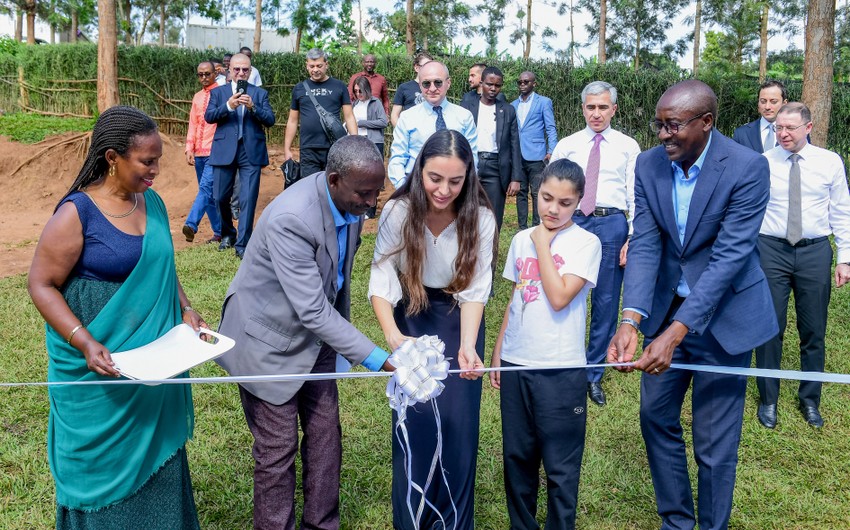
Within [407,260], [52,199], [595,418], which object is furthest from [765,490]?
[52,199]

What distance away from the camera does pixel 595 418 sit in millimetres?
5137

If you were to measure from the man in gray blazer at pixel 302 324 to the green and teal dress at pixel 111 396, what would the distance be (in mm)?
356

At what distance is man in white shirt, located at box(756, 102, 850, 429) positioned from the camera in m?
5.11

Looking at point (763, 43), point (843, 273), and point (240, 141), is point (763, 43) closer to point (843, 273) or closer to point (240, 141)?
point (240, 141)

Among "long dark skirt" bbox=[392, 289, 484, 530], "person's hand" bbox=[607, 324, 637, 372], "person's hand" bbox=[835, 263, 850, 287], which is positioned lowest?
"long dark skirt" bbox=[392, 289, 484, 530]

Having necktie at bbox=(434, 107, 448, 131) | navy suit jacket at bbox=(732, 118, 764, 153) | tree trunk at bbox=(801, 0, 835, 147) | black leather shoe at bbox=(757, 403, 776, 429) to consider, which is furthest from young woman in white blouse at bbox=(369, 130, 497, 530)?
tree trunk at bbox=(801, 0, 835, 147)

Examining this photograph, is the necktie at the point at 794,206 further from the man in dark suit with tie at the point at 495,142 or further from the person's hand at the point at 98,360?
the person's hand at the point at 98,360

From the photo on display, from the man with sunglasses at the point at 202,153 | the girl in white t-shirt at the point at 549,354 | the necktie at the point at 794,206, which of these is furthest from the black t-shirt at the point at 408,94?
the girl in white t-shirt at the point at 549,354

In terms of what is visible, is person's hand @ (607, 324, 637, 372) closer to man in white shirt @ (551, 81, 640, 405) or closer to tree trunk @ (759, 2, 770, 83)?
man in white shirt @ (551, 81, 640, 405)

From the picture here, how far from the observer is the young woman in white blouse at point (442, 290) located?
10.6 ft

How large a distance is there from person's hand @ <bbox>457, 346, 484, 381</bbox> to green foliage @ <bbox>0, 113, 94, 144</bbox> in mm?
14979

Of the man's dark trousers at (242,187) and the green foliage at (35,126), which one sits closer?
the man's dark trousers at (242,187)

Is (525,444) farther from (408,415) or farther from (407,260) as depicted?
(407,260)

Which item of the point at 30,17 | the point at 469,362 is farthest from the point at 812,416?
the point at 30,17
